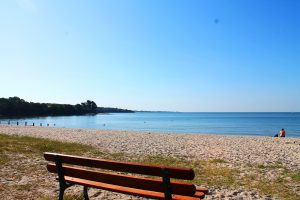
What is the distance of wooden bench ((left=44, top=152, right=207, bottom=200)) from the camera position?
4285 mm

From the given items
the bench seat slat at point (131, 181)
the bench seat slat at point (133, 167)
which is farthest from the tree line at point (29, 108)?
the bench seat slat at point (133, 167)

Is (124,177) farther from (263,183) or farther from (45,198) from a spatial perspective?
(263,183)

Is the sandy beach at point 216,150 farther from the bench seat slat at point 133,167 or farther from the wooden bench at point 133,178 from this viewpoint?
the bench seat slat at point 133,167

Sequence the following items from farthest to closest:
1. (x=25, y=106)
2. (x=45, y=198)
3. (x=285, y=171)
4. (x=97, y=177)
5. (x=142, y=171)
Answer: (x=25, y=106) → (x=285, y=171) → (x=45, y=198) → (x=97, y=177) → (x=142, y=171)

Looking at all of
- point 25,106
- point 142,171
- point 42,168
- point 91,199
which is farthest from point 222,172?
point 25,106

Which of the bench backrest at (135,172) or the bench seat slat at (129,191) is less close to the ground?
the bench backrest at (135,172)

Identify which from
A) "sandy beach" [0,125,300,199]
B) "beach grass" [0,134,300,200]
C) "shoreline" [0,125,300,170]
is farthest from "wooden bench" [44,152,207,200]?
"shoreline" [0,125,300,170]

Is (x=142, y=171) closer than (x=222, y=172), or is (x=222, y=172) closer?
(x=142, y=171)

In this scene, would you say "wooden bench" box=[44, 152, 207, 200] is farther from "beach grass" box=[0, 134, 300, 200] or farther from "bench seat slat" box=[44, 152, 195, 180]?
"beach grass" box=[0, 134, 300, 200]

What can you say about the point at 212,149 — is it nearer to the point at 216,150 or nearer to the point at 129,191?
the point at 216,150

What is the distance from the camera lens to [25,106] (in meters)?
150

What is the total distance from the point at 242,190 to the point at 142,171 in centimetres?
459

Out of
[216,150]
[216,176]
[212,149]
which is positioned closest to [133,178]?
[216,176]

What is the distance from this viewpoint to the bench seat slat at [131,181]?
437 centimetres
